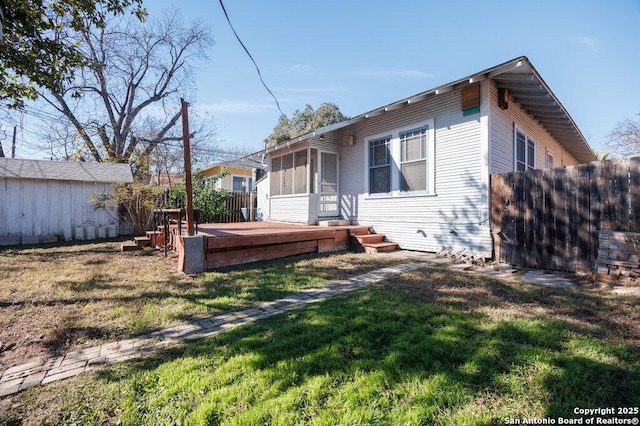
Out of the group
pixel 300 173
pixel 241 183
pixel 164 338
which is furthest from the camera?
pixel 241 183

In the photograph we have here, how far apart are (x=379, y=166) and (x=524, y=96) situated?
3.64m

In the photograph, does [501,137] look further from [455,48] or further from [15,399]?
[15,399]

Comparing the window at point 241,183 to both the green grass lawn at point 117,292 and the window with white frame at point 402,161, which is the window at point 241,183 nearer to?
the window with white frame at point 402,161

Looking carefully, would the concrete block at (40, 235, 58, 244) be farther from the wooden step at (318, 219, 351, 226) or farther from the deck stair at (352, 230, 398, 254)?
the deck stair at (352, 230, 398, 254)

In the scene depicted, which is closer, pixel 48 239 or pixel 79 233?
pixel 48 239

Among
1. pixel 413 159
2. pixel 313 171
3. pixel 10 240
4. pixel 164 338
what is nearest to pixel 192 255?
pixel 164 338

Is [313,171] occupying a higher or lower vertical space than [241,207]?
higher

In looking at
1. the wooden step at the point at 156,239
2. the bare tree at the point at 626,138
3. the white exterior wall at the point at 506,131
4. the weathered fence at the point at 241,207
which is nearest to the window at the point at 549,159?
the white exterior wall at the point at 506,131

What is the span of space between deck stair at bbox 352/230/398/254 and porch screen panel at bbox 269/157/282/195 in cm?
398

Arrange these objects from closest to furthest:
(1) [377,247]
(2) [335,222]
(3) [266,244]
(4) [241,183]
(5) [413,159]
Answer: (3) [266,244], (1) [377,247], (5) [413,159], (2) [335,222], (4) [241,183]

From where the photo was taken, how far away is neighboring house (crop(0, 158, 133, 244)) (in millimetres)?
9234

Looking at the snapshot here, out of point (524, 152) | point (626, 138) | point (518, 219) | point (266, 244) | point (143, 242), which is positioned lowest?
point (143, 242)

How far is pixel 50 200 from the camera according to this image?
32.0 ft

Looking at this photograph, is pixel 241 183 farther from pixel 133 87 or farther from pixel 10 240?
pixel 10 240
